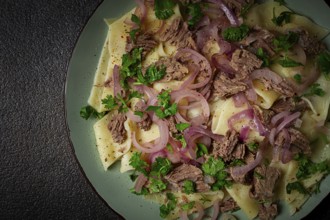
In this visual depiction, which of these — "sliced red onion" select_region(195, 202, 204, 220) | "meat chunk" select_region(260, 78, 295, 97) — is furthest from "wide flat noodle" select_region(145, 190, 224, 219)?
"meat chunk" select_region(260, 78, 295, 97)

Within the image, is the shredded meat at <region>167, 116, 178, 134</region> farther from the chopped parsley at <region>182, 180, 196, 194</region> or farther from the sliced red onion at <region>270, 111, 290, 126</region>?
the sliced red onion at <region>270, 111, 290, 126</region>

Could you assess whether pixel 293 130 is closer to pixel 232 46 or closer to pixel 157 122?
pixel 232 46

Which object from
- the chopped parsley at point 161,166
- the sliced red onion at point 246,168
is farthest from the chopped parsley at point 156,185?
the sliced red onion at point 246,168

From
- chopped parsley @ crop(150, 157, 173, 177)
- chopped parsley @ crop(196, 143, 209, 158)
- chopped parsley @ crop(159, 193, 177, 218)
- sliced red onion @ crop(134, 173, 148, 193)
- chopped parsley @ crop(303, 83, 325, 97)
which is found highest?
chopped parsley @ crop(303, 83, 325, 97)

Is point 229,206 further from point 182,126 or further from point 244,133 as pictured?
point 182,126

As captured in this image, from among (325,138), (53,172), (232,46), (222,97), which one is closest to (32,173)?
(53,172)

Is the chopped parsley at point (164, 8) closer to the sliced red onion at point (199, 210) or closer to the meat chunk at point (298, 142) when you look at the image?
the meat chunk at point (298, 142)
